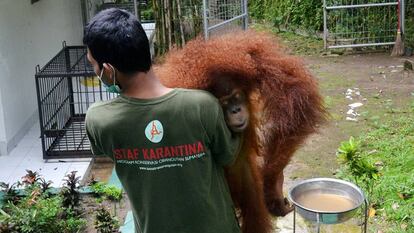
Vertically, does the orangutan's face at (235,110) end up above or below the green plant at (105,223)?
above

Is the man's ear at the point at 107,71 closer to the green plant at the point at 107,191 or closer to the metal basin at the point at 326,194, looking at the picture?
the metal basin at the point at 326,194

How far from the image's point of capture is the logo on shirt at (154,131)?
1.82 meters

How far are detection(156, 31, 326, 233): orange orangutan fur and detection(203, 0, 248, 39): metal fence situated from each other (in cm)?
562

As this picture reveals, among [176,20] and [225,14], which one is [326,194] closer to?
[176,20]

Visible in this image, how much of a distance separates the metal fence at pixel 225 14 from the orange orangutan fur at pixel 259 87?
5617 mm

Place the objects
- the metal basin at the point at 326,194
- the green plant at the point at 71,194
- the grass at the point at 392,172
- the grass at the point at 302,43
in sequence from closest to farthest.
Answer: the metal basin at the point at 326,194 → the grass at the point at 392,172 → the green plant at the point at 71,194 → the grass at the point at 302,43

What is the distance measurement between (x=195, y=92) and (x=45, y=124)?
4.03m

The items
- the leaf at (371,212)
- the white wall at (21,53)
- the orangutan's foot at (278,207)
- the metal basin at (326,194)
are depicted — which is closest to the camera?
the orangutan's foot at (278,207)

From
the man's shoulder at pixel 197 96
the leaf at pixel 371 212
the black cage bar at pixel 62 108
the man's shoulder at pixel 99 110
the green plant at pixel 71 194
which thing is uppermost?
the man's shoulder at pixel 197 96

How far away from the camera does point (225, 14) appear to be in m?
8.68

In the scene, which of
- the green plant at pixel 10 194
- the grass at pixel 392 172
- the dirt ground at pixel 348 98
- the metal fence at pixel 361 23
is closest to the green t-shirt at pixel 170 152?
the dirt ground at pixel 348 98

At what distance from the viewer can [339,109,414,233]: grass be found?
13.7ft

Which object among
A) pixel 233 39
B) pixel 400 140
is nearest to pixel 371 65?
pixel 400 140

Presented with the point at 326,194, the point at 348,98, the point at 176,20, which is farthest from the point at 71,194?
the point at 348,98
